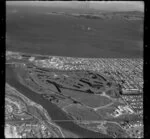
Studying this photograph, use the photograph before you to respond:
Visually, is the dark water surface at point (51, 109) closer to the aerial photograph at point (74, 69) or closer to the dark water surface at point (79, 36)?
the aerial photograph at point (74, 69)

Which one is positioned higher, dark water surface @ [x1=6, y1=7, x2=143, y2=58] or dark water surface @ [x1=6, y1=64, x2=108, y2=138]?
dark water surface @ [x1=6, y1=7, x2=143, y2=58]

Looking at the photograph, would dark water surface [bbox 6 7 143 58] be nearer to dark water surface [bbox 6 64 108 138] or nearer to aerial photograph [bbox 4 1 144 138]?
aerial photograph [bbox 4 1 144 138]

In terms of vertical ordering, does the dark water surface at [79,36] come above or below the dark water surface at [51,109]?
above

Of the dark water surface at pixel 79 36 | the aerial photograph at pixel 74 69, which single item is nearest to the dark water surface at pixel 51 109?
the aerial photograph at pixel 74 69

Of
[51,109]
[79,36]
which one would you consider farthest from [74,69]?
[51,109]

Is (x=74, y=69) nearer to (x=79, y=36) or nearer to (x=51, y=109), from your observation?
(x=79, y=36)

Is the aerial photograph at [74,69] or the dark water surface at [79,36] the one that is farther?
the dark water surface at [79,36]

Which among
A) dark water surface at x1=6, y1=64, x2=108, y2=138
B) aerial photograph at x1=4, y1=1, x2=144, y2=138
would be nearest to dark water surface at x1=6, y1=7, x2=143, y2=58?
aerial photograph at x1=4, y1=1, x2=144, y2=138

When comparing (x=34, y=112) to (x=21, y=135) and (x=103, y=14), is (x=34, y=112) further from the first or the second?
(x=103, y=14)
